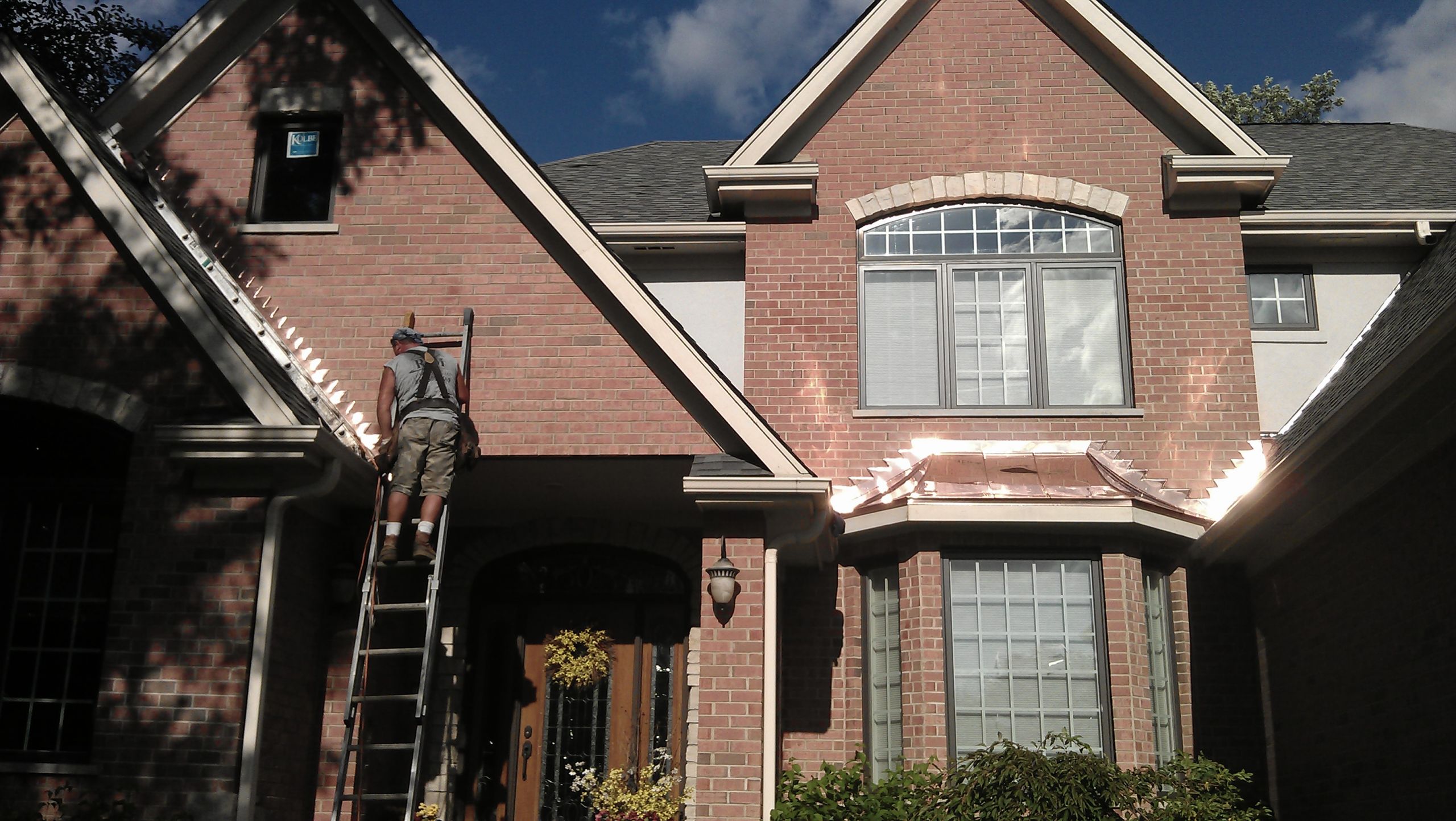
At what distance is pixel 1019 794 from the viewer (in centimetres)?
891

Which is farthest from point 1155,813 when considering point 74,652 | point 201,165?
point 201,165

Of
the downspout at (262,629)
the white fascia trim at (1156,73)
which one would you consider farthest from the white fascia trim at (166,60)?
the white fascia trim at (1156,73)

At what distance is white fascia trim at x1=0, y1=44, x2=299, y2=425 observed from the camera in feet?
29.1

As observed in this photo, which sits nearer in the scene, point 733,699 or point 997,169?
point 733,699

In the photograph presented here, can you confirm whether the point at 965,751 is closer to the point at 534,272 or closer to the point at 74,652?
the point at 534,272

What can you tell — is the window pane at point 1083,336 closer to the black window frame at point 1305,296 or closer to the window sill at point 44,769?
the black window frame at point 1305,296

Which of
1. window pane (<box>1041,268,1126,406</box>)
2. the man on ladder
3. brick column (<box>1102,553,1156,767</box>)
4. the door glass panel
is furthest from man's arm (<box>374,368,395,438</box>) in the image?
window pane (<box>1041,268,1126,406</box>)

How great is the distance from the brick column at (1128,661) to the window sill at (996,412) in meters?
1.60

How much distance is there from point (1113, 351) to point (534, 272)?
17.8 feet

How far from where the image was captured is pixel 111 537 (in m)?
10.0

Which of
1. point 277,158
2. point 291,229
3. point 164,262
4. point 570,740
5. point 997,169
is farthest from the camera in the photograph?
point 997,169

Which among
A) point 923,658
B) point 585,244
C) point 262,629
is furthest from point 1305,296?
A: point 262,629

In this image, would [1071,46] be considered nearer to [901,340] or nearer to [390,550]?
[901,340]

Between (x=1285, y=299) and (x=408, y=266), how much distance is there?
8292 mm
